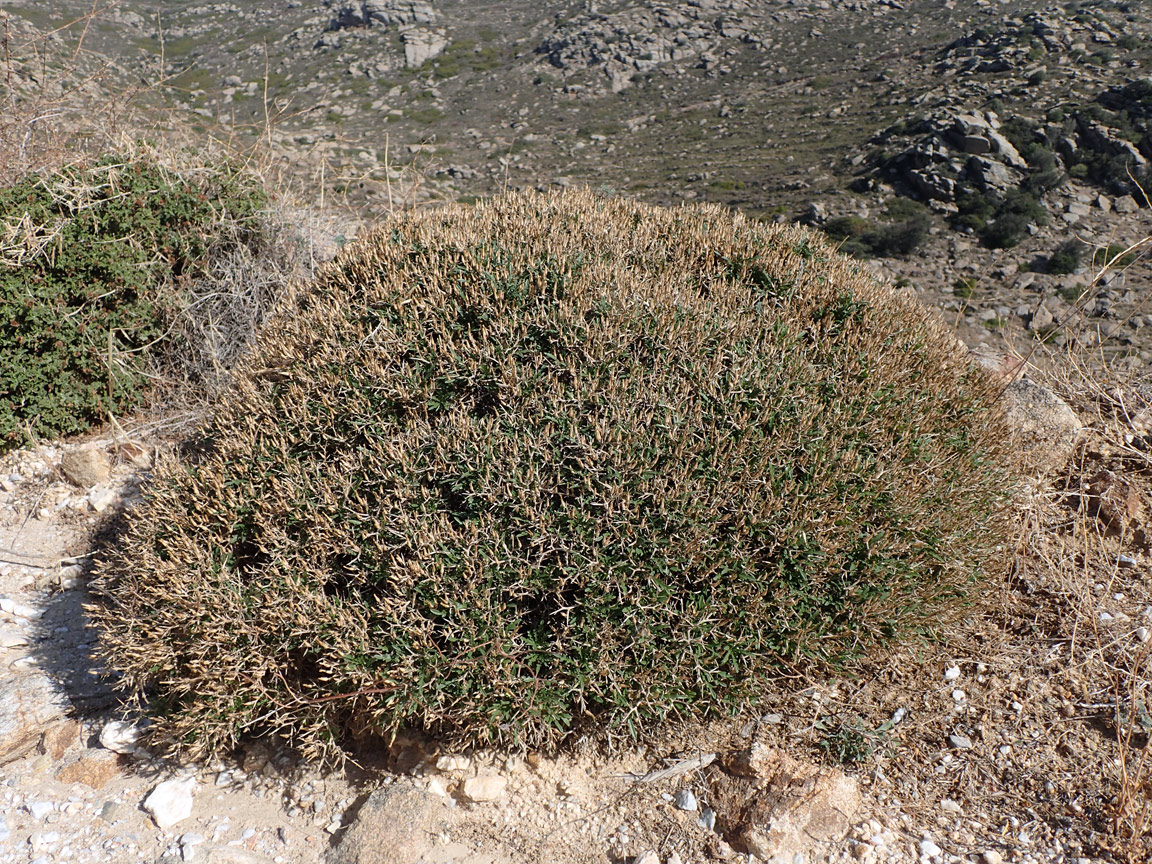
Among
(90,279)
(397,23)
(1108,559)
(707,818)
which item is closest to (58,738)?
(707,818)

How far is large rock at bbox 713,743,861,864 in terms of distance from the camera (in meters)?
2.54

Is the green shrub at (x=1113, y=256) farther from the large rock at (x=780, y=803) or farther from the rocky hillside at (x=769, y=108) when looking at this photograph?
the large rock at (x=780, y=803)

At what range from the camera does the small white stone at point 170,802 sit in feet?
9.08

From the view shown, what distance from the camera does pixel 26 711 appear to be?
324 centimetres

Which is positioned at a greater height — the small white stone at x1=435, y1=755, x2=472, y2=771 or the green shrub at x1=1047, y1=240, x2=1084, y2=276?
the small white stone at x1=435, y1=755, x2=472, y2=771

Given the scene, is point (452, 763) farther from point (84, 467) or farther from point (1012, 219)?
point (1012, 219)

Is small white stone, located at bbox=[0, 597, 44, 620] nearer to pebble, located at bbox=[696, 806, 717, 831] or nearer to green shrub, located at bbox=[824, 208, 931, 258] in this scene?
pebble, located at bbox=[696, 806, 717, 831]

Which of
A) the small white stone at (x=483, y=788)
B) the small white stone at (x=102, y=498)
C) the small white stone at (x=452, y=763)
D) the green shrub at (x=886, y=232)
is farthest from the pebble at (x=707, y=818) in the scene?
the green shrub at (x=886, y=232)

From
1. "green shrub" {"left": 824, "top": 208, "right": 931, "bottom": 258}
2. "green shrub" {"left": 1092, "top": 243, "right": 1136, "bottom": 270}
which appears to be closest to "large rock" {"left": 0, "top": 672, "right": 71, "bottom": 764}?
"green shrub" {"left": 1092, "top": 243, "right": 1136, "bottom": 270}

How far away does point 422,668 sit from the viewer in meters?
2.53

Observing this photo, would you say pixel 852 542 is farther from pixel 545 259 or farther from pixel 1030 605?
pixel 545 259

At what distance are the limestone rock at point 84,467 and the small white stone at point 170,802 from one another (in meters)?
2.93

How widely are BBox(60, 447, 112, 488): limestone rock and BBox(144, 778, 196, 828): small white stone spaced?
293 centimetres

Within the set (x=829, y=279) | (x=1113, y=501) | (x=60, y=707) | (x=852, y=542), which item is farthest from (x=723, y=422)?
(x=60, y=707)
